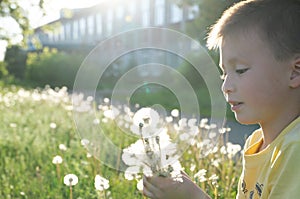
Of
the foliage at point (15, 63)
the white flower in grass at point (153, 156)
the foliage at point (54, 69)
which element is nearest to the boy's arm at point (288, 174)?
the white flower in grass at point (153, 156)

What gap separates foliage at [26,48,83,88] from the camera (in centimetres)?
2897

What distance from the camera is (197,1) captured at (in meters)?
14.5

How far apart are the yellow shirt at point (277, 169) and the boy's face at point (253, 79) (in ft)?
0.28

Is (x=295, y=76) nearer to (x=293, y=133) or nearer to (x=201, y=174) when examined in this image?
(x=293, y=133)

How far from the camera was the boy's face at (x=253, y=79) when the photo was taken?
52.0 inches

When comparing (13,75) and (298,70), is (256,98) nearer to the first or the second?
(298,70)

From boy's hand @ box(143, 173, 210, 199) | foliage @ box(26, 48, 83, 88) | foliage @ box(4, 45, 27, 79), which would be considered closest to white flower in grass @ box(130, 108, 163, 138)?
boy's hand @ box(143, 173, 210, 199)

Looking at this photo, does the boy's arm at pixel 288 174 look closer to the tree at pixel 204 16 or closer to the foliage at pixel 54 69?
the tree at pixel 204 16

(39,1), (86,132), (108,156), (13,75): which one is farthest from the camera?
(13,75)

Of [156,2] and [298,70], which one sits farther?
[156,2]

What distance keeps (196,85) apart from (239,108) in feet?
42.4

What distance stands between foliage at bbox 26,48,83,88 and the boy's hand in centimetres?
2589

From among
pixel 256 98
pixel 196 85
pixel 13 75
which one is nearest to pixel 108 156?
pixel 256 98

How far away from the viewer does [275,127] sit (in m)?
1.42
